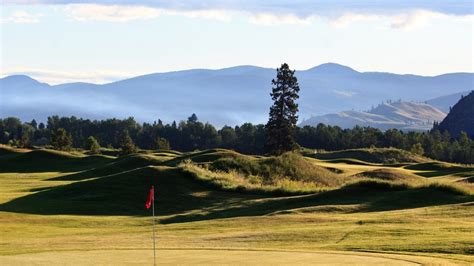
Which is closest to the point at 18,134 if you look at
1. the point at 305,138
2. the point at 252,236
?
the point at 305,138

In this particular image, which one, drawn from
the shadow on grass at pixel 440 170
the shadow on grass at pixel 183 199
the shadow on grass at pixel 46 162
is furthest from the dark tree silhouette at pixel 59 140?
the shadow on grass at pixel 183 199

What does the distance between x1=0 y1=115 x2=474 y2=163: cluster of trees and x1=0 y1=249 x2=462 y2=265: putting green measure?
10110cm

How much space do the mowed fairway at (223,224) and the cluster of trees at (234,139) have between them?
73.8 m

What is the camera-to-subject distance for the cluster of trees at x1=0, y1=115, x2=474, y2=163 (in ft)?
478

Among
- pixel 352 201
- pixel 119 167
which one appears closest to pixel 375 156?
pixel 119 167

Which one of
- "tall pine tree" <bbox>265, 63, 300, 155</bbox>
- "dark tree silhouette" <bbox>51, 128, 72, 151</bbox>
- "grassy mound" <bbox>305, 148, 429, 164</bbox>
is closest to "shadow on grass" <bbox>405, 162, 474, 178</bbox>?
"tall pine tree" <bbox>265, 63, 300, 155</bbox>

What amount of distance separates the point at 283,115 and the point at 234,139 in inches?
2951

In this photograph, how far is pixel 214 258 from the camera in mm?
21453

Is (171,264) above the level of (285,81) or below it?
below

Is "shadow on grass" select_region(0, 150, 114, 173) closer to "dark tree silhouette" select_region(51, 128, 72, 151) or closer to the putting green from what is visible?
"dark tree silhouette" select_region(51, 128, 72, 151)

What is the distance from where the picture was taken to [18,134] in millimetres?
198625

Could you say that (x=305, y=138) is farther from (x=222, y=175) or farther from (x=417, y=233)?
(x=417, y=233)

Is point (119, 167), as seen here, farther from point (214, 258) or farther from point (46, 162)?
point (214, 258)

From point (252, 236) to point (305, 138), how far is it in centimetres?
13920
